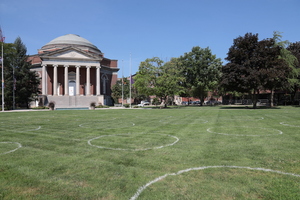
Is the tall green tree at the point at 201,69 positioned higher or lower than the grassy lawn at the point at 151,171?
higher

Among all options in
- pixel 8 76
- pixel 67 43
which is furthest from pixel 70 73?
pixel 8 76

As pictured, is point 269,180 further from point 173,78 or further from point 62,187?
point 173,78

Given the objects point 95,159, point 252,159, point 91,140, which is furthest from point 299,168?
point 91,140

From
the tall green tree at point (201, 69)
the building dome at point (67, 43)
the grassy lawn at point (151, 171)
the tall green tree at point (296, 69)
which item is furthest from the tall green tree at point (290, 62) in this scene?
the building dome at point (67, 43)

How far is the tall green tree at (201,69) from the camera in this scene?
48625 mm

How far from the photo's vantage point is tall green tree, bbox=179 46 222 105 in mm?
48625

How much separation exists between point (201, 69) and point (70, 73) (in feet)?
115

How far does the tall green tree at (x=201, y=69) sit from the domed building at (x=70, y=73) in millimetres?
22611

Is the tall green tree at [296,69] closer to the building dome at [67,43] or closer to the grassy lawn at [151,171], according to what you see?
the grassy lawn at [151,171]

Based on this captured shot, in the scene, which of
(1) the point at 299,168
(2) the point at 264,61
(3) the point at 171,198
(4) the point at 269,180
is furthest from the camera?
(2) the point at 264,61

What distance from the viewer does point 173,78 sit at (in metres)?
38.8

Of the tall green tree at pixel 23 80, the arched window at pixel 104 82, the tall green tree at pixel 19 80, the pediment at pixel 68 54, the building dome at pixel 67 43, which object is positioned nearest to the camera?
the tall green tree at pixel 19 80

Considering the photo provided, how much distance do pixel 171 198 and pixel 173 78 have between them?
36.4 m

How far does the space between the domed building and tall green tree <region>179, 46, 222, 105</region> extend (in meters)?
22.6
